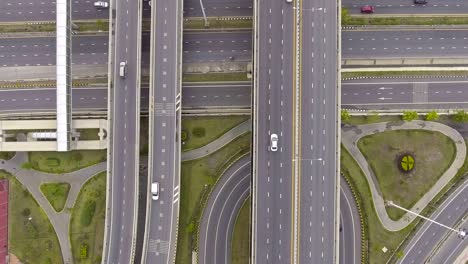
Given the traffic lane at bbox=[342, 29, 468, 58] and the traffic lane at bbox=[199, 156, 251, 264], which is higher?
the traffic lane at bbox=[342, 29, 468, 58]

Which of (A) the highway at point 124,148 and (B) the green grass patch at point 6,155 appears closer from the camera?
(A) the highway at point 124,148

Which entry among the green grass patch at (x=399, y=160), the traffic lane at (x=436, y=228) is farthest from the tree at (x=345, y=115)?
the traffic lane at (x=436, y=228)

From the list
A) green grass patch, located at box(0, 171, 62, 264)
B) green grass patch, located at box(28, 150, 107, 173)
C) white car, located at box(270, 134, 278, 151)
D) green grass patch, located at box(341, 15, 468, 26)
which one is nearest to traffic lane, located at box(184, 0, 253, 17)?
green grass patch, located at box(341, 15, 468, 26)

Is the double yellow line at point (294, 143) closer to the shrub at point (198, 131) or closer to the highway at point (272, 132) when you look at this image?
the highway at point (272, 132)

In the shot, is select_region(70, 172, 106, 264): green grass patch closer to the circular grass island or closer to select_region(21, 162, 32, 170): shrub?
select_region(21, 162, 32, 170): shrub

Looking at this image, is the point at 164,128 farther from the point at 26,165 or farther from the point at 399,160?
the point at 399,160
